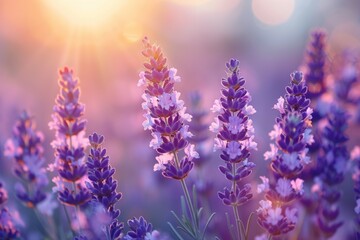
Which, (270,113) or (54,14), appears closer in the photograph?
(270,113)

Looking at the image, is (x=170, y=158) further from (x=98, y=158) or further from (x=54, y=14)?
(x=54, y=14)

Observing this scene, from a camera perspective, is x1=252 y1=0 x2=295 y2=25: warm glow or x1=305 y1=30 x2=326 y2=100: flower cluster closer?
x1=305 y1=30 x2=326 y2=100: flower cluster

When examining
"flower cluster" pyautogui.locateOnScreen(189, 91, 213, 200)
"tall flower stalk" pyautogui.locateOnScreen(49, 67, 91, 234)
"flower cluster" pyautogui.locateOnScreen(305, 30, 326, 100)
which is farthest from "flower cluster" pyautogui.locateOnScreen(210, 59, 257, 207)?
"flower cluster" pyautogui.locateOnScreen(305, 30, 326, 100)

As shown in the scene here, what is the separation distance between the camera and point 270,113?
7059 mm

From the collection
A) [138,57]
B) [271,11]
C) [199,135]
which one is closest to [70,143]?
[199,135]

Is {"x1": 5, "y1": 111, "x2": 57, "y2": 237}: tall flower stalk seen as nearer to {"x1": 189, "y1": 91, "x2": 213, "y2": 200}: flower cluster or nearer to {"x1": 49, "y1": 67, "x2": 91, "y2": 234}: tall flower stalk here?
{"x1": 49, "y1": 67, "x2": 91, "y2": 234}: tall flower stalk

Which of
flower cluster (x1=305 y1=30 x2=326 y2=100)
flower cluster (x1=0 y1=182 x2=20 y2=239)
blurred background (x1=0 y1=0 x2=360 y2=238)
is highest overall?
blurred background (x1=0 y1=0 x2=360 y2=238)

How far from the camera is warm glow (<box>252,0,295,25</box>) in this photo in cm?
2033

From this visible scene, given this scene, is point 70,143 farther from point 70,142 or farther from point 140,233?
point 140,233

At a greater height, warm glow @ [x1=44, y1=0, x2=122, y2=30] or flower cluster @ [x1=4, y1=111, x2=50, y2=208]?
warm glow @ [x1=44, y1=0, x2=122, y2=30]

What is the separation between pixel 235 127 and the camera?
213cm

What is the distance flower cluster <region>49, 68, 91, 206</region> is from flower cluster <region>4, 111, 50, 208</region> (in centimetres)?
28

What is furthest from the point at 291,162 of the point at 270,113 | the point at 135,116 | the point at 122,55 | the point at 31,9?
the point at 31,9

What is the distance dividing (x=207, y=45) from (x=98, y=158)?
12280mm
